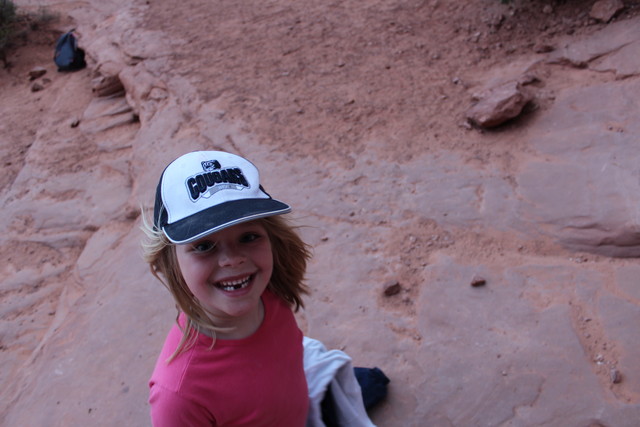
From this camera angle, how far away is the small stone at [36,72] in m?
7.43

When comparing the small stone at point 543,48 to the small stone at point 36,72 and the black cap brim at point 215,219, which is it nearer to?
the black cap brim at point 215,219

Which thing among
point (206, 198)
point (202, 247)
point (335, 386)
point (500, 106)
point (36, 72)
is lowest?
point (36, 72)

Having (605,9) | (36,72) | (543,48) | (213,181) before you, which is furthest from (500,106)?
(36,72)

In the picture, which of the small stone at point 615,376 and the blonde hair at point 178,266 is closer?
the blonde hair at point 178,266

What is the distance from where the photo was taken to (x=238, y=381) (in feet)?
5.10

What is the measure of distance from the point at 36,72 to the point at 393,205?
6.00m

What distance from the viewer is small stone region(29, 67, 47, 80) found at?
7.43 m

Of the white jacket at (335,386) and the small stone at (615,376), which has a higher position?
the white jacket at (335,386)

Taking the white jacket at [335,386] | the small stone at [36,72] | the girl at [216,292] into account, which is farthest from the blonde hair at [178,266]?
the small stone at [36,72]

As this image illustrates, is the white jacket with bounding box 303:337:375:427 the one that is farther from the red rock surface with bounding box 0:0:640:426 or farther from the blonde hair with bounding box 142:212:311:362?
the blonde hair with bounding box 142:212:311:362

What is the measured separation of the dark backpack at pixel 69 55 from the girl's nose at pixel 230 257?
6.57 meters

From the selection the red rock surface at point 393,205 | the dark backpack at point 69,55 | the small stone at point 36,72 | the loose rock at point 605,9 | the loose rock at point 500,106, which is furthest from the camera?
the small stone at point 36,72

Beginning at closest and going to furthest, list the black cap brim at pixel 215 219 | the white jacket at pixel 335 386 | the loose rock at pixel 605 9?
the black cap brim at pixel 215 219 < the white jacket at pixel 335 386 < the loose rock at pixel 605 9

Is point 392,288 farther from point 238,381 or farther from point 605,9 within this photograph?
point 605,9
